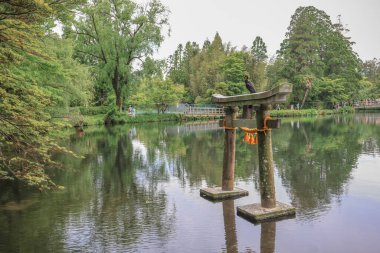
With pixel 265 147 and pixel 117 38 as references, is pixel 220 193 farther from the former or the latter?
pixel 117 38

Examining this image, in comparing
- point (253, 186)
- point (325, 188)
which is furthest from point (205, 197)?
point (325, 188)

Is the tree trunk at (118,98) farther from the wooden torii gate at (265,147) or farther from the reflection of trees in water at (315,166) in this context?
the wooden torii gate at (265,147)

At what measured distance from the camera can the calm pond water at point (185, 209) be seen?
7.27 meters

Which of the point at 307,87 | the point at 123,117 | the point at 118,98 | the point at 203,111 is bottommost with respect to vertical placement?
the point at 123,117

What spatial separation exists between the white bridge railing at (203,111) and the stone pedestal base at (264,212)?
43481 millimetres

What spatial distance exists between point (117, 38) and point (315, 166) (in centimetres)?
3177

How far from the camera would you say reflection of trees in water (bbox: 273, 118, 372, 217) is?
10.6m

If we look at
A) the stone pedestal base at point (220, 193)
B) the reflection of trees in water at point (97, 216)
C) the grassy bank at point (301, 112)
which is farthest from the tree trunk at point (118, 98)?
the stone pedestal base at point (220, 193)

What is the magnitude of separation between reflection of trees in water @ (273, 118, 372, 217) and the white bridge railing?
28.4 m

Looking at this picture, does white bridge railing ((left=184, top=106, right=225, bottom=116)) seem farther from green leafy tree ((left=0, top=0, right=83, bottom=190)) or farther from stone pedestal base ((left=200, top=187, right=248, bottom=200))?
green leafy tree ((left=0, top=0, right=83, bottom=190))

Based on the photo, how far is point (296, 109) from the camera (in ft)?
205

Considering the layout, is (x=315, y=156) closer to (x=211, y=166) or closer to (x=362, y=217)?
(x=211, y=166)

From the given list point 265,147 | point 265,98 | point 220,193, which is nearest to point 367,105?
point 220,193

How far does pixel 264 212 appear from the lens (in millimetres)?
8516
